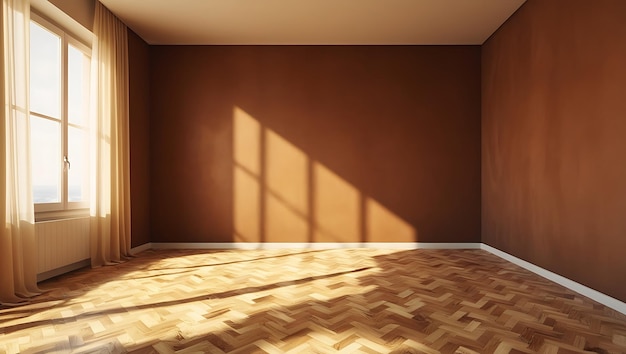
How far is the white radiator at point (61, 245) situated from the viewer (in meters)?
3.32

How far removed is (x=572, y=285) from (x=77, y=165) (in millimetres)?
4804

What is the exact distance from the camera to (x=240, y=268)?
3.93 metres

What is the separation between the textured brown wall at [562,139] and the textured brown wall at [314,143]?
1.91 ft

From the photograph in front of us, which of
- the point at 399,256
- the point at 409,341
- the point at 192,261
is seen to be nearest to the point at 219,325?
the point at 409,341

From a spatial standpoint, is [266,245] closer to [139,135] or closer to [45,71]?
[139,135]

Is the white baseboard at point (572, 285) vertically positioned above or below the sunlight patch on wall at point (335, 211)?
below

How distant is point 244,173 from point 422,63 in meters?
2.87

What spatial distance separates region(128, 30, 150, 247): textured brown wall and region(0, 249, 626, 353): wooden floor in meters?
1.08

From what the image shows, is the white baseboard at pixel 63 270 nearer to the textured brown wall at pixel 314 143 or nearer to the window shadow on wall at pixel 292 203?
the textured brown wall at pixel 314 143

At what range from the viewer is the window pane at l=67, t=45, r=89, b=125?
3914mm

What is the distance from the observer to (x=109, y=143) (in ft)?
13.8

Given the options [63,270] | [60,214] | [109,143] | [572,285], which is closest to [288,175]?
[109,143]

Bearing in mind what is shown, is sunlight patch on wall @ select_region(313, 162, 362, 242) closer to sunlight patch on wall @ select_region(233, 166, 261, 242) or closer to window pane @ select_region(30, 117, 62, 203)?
sunlight patch on wall @ select_region(233, 166, 261, 242)

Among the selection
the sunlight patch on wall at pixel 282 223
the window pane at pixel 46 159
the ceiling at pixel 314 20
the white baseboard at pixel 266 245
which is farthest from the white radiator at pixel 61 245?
the ceiling at pixel 314 20
